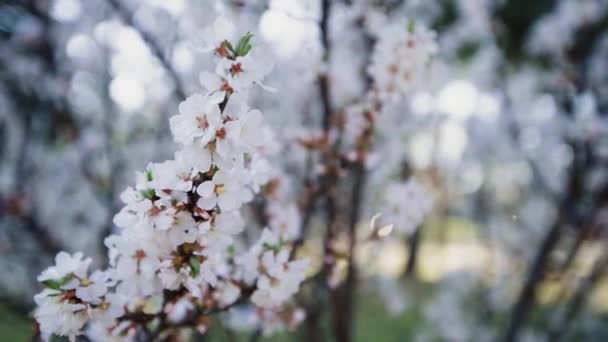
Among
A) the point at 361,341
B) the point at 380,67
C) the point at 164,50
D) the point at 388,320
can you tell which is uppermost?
the point at 388,320

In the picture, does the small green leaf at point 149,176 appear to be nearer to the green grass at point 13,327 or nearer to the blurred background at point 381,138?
the blurred background at point 381,138

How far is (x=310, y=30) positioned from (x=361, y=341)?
4332 millimetres

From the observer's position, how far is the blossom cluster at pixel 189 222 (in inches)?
36.6

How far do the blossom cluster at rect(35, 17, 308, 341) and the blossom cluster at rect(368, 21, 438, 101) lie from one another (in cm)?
66

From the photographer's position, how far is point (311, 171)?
229 centimetres

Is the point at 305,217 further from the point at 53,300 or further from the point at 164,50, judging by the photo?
the point at 53,300

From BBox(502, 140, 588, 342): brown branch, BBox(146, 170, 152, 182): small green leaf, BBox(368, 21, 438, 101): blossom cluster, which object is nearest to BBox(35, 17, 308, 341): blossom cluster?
BBox(146, 170, 152, 182): small green leaf

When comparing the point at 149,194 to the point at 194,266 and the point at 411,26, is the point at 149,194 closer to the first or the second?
the point at 194,266

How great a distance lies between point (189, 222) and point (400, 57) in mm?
979

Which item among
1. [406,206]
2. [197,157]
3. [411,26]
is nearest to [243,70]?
[197,157]

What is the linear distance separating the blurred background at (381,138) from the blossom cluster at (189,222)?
136 mm

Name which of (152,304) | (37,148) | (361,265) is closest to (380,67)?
(152,304)

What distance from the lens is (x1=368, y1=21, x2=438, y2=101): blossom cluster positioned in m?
1.66

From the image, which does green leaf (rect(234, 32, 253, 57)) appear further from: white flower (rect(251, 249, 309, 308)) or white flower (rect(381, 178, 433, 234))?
white flower (rect(381, 178, 433, 234))
